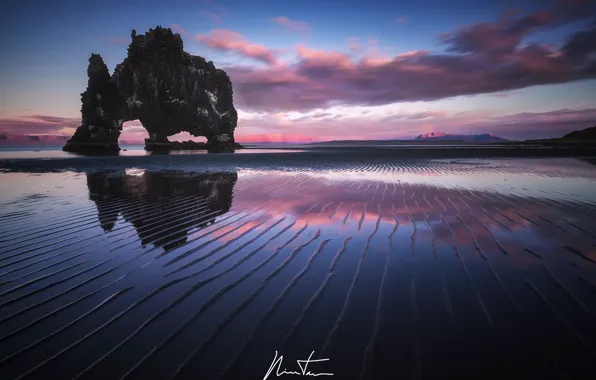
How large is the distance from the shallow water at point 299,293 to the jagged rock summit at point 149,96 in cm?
7069

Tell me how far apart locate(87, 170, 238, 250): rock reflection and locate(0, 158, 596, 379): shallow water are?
103mm

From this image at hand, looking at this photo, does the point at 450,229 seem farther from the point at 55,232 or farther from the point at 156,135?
the point at 156,135

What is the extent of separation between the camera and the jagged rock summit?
6838cm

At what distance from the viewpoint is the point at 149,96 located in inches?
2876

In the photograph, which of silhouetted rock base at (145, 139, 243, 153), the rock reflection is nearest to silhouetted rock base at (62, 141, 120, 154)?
silhouetted rock base at (145, 139, 243, 153)

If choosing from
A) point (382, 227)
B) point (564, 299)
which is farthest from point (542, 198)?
point (564, 299)

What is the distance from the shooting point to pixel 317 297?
3.50 meters

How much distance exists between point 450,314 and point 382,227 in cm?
332

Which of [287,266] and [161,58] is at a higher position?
[161,58]

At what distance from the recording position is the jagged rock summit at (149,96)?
68.4 metres

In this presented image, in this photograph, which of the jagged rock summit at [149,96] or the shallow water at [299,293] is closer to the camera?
the shallow water at [299,293]
